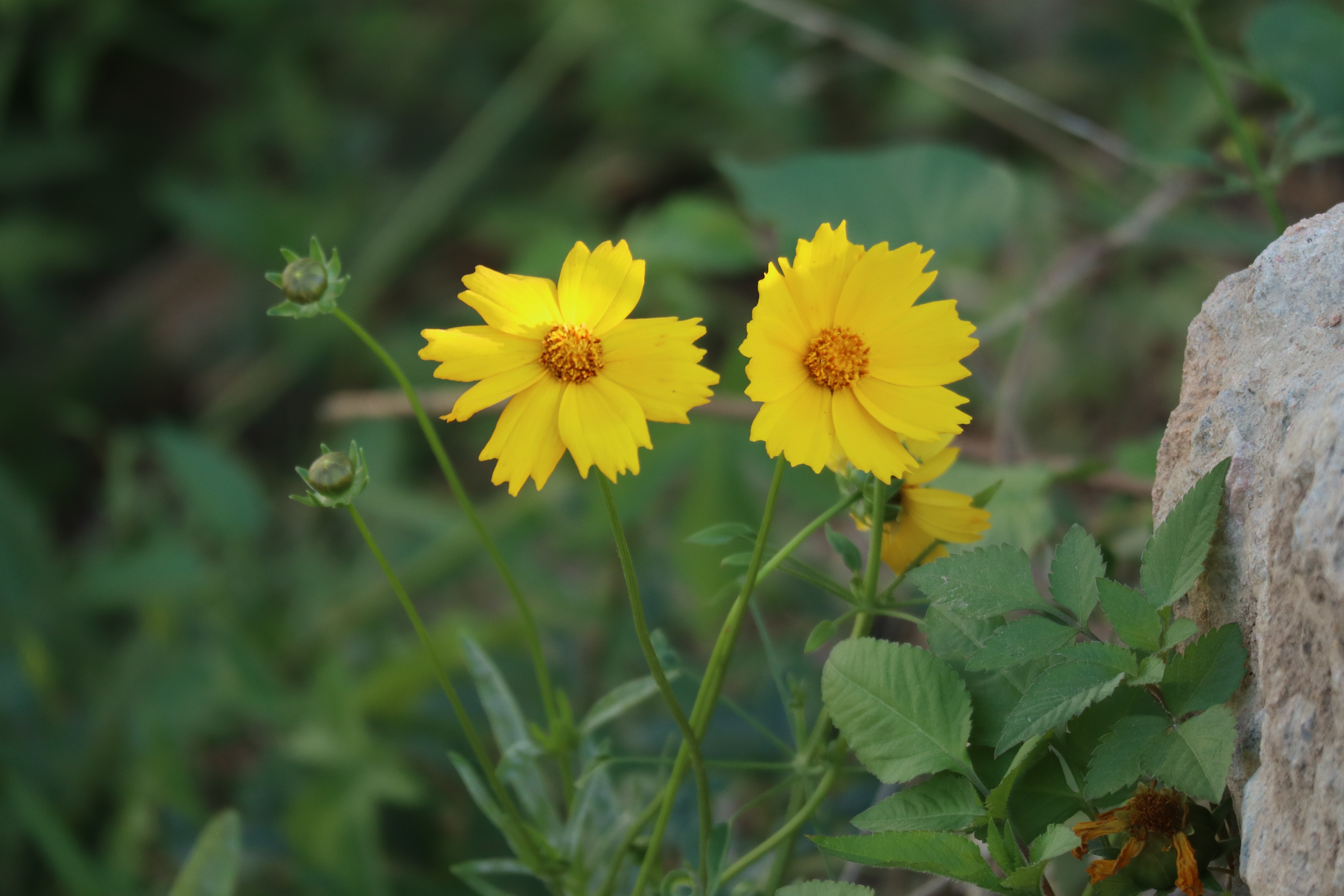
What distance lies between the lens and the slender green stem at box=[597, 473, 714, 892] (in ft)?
1.79

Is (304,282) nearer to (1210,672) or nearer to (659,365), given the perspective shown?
(659,365)

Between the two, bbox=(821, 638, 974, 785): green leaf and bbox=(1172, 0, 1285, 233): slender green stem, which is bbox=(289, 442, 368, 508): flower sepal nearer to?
bbox=(821, 638, 974, 785): green leaf

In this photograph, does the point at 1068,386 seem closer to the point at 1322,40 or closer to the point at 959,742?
the point at 1322,40

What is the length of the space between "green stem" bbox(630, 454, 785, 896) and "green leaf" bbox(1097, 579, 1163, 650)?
153mm

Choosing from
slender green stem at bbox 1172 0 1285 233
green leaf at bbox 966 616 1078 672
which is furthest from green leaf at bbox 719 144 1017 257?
green leaf at bbox 966 616 1078 672

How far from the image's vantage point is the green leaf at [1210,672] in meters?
0.54

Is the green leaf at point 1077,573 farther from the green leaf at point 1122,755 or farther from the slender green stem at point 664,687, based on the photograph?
the slender green stem at point 664,687

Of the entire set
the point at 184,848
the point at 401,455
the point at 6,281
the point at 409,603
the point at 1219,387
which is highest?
the point at 6,281

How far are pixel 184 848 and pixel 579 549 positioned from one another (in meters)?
0.68

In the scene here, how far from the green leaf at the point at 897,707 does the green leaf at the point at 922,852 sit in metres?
0.04

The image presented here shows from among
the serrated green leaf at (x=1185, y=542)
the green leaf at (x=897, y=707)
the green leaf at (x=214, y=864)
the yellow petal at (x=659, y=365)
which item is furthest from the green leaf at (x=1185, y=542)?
the green leaf at (x=214, y=864)

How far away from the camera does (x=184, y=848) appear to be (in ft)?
4.63

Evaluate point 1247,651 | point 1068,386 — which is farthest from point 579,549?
point 1247,651

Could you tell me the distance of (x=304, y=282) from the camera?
61 cm
